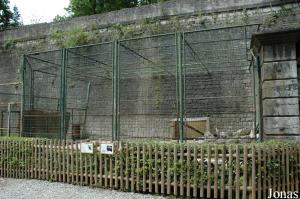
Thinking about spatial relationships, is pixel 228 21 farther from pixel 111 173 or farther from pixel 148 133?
pixel 111 173

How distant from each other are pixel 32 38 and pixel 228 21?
9.05 metres

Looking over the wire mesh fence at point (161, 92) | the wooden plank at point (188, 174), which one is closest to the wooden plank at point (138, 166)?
the wooden plank at point (188, 174)

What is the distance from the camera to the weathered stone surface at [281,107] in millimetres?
6051

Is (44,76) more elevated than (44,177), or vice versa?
(44,76)

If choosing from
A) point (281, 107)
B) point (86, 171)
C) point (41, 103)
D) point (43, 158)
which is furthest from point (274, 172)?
point (41, 103)

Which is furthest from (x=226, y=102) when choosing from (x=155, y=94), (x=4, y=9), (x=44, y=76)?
(x=4, y=9)

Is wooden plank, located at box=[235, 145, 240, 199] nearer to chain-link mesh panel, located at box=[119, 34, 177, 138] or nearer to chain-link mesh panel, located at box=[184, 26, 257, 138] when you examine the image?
chain-link mesh panel, located at box=[184, 26, 257, 138]

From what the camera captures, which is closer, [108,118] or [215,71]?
[215,71]

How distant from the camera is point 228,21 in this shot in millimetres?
11609

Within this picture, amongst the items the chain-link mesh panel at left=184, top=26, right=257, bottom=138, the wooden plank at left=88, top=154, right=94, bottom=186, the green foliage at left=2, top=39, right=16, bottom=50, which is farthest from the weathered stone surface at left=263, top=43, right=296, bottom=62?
the green foliage at left=2, top=39, right=16, bottom=50

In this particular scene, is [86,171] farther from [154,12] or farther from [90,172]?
[154,12]

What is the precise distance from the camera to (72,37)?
13680mm

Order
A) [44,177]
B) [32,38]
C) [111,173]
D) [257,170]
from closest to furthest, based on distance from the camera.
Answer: [257,170] < [111,173] < [44,177] < [32,38]

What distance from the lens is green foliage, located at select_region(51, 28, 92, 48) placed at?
44.5 ft
